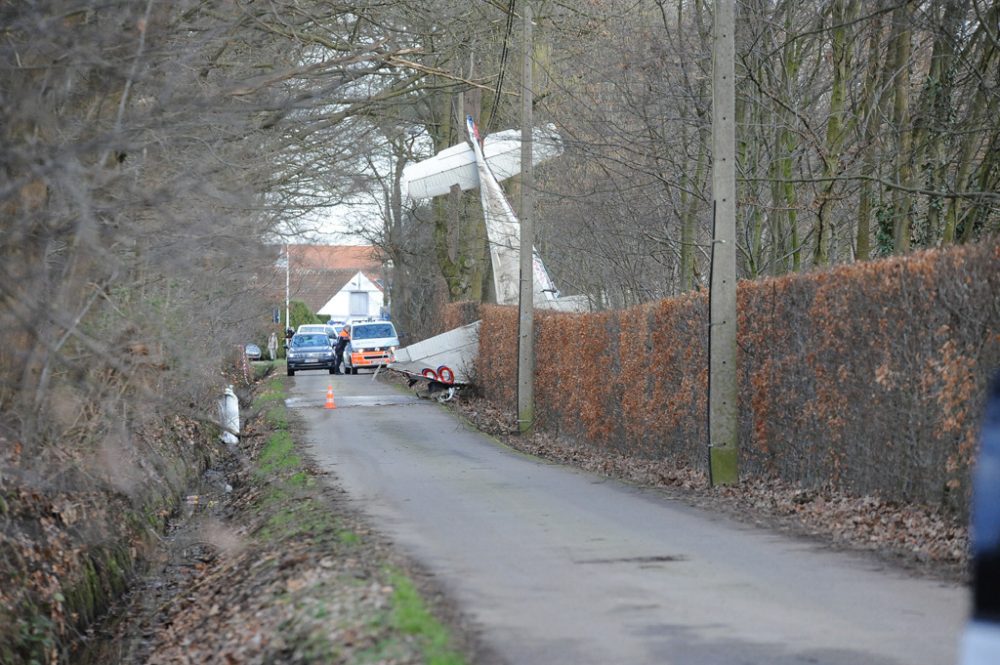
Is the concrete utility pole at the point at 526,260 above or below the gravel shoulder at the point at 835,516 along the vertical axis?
above

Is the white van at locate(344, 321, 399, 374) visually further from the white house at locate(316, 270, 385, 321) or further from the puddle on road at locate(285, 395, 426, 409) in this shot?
the white house at locate(316, 270, 385, 321)

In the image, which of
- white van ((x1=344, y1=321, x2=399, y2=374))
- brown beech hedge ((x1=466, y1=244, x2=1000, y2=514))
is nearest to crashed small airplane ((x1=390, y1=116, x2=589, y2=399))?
brown beech hedge ((x1=466, y1=244, x2=1000, y2=514))

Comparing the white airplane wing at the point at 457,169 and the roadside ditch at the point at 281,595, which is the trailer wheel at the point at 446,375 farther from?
the roadside ditch at the point at 281,595

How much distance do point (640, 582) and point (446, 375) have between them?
26554 mm

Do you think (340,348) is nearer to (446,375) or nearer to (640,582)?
(446,375)

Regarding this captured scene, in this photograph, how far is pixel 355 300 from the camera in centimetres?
12900

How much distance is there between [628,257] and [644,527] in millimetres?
18069

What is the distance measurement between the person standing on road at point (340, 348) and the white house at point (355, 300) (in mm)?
69061

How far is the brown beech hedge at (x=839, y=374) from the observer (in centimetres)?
1102

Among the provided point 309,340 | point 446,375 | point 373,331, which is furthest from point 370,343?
point 446,375

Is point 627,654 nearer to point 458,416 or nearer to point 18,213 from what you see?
point 18,213

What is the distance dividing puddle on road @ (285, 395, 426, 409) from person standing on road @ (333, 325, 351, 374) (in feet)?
55.1

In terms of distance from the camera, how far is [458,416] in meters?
31.5

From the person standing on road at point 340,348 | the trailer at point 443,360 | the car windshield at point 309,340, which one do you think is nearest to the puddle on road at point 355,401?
the trailer at point 443,360
